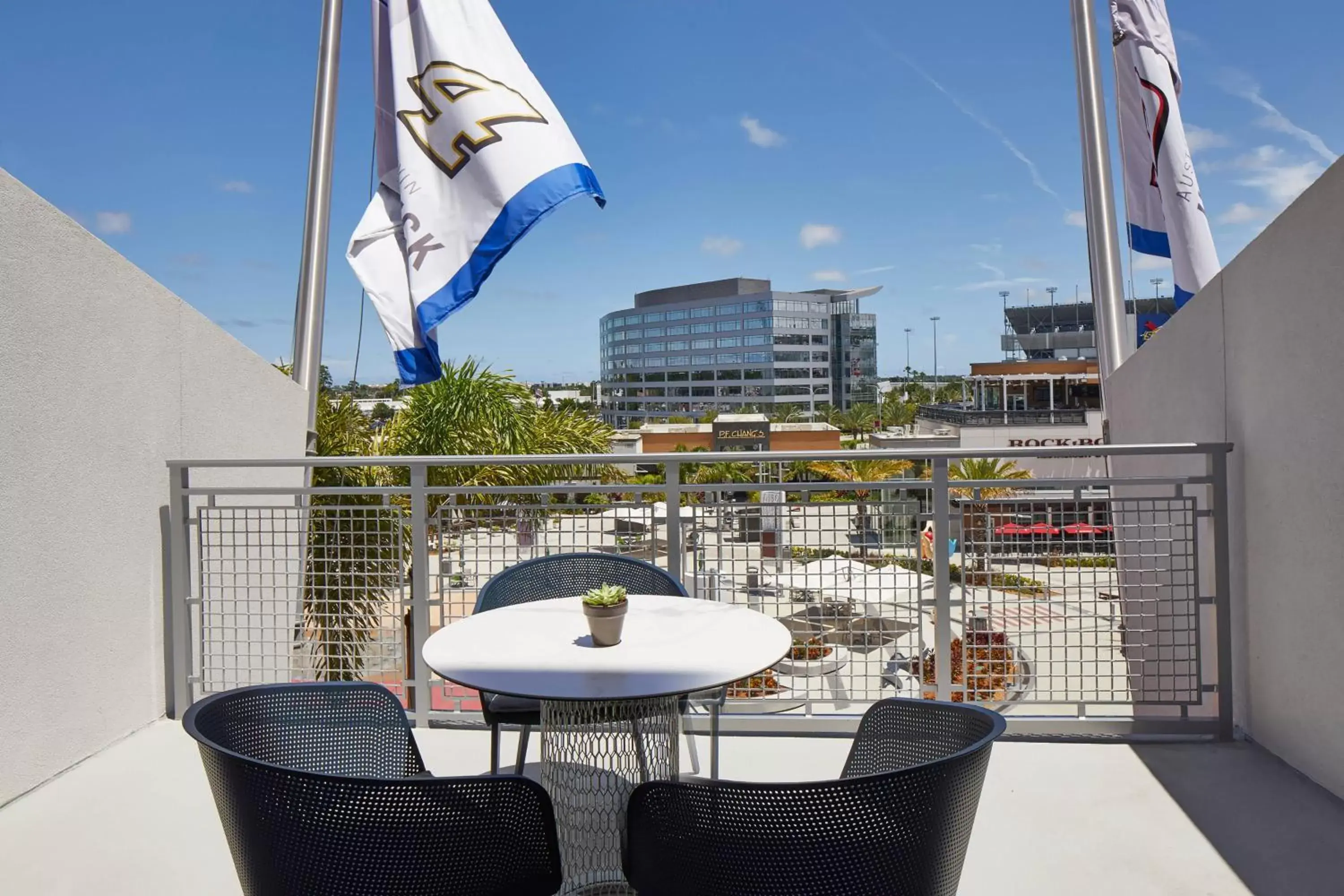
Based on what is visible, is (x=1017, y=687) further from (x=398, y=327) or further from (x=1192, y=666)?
(x=398, y=327)

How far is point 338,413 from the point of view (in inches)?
288

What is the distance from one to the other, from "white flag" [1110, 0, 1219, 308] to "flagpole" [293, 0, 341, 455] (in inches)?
177

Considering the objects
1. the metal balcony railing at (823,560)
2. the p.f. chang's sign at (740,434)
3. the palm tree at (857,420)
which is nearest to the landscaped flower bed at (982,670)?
the metal balcony railing at (823,560)

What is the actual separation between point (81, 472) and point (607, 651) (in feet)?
7.28

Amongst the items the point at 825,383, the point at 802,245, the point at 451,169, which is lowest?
the point at 451,169

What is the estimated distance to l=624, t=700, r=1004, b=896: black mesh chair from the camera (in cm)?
135

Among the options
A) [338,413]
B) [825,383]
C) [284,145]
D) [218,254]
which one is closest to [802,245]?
[825,383]

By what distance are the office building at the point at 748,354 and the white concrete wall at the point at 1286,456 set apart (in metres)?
93.6

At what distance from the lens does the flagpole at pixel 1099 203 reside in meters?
4.85

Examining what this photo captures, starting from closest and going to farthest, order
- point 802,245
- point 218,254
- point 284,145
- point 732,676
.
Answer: point 732,676 < point 284,145 < point 218,254 < point 802,245

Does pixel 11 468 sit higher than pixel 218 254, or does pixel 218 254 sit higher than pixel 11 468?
pixel 218 254

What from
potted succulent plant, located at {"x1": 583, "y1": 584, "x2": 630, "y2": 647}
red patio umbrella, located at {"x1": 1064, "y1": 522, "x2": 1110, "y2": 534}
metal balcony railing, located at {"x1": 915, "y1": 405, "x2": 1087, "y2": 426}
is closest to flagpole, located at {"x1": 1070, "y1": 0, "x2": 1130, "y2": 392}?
red patio umbrella, located at {"x1": 1064, "y1": 522, "x2": 1110, "y2": 534}

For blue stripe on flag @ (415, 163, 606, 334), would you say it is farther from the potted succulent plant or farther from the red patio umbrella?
the red patio umbrella

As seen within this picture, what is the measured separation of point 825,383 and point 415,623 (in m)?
101
